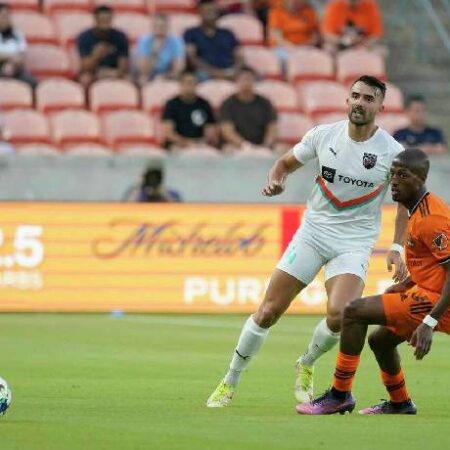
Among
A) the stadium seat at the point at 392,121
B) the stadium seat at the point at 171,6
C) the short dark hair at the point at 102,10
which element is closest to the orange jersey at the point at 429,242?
the short dark hair at the point at 102,10

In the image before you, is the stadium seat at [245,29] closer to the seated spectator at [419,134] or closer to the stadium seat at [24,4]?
the stadium seat at [24,4]

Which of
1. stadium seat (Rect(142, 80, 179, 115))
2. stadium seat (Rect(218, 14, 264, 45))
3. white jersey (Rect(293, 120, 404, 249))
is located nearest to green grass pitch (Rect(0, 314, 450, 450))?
white jersey (Rect(293, 120, 404, 249))

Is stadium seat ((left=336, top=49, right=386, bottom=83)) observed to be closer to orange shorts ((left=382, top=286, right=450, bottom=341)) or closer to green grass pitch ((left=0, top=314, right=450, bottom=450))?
green grass pitch ((left=0, top=314, right=450, bottom=450))

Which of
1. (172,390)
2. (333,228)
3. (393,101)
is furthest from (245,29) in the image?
(333,228)

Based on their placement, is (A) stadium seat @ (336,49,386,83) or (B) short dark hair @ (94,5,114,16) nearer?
(B) short dark hair @ (94,5,114,16)

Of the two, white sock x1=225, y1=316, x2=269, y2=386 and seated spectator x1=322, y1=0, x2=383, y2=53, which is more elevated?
seated spectator x1=322, y1=0, x2=383, y2=53

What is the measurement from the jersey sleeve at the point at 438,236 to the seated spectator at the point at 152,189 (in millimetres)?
10669

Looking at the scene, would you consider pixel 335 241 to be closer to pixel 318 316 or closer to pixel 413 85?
pixel 318 316

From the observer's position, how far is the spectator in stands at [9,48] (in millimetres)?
20406

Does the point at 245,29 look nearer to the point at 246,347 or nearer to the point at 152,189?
the point at 152,189

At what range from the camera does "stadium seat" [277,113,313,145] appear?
2159cm

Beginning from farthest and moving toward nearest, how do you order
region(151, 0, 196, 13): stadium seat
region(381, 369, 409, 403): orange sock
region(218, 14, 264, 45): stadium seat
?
region(151, 0, 196, 13): stadium seat, region(218, 14, 264, 45): stadium seat, region(381, 369, 409, 403): orange sock

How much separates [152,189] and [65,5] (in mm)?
4302

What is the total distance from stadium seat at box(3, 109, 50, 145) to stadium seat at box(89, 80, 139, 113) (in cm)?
93
